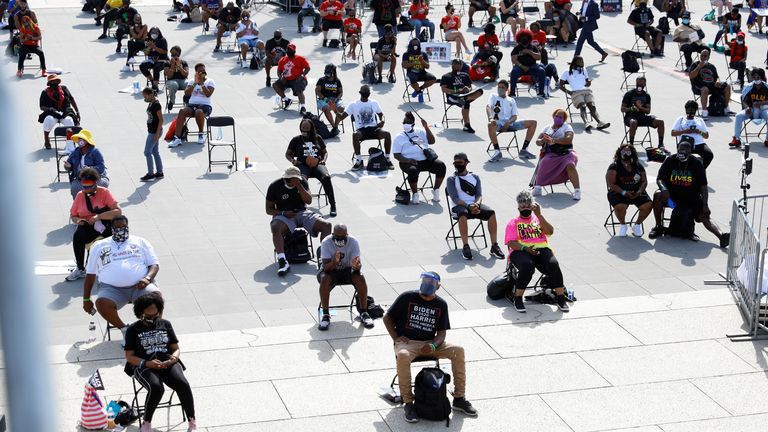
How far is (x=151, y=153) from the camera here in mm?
18328

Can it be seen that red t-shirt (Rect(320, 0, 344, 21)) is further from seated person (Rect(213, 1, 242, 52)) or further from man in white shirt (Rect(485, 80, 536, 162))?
man in white shirt (Rect(485, 80, 536, 162))

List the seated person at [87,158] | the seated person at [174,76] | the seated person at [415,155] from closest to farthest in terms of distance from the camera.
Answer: the seated person at [87,158] < the seated person at [415,155] < the seated person at [174,76]

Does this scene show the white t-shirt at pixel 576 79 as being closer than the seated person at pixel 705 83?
Yes

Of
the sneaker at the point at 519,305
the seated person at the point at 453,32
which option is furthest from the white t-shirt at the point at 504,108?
the seated person at the point at 453,32

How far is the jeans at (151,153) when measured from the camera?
59.5 feet

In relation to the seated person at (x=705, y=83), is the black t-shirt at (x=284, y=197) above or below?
above

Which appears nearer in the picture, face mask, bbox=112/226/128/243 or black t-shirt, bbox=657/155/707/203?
face mask, bbox=112/226/128/243

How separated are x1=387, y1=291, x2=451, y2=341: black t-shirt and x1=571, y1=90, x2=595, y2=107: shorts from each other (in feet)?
45.5

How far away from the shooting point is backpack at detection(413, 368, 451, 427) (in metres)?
9.55

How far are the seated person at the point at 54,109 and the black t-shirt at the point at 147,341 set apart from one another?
11.6m

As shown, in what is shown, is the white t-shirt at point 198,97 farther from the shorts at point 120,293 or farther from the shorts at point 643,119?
the shorts at point 120,293

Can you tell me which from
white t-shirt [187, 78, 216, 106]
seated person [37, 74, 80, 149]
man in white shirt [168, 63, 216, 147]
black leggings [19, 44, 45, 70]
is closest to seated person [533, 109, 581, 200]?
man in white shirt [168, 63, 216, 147]

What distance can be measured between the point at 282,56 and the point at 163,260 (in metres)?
12.6

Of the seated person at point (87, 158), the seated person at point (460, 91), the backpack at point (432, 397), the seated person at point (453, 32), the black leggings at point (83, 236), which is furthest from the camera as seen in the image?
the seated person at point (453, 32)
